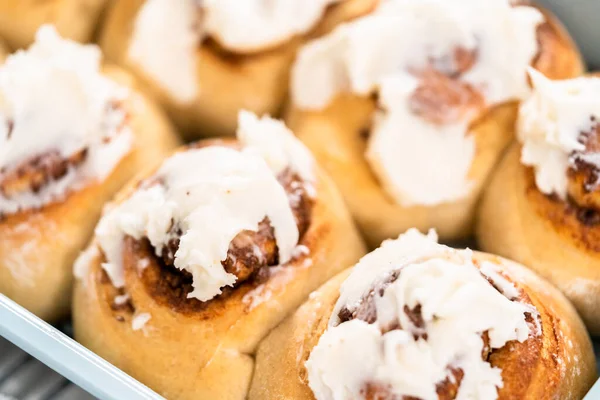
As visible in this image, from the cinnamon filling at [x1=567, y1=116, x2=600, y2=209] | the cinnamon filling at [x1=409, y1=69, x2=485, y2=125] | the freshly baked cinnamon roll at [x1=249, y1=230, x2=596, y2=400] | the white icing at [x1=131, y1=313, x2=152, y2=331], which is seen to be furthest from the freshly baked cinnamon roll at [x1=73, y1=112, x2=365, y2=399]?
the cinnamon filling at [x1=567, y1=116, x2=600, y2=209]

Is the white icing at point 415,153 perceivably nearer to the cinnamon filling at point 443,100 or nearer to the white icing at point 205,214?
the cinnamon filling at point 443,100

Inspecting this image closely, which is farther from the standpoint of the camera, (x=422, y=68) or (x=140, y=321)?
(x=422, y=68)

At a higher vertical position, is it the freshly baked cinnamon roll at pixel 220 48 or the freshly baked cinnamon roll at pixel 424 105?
the freshly baked cinnamon roll at pixel 220 48

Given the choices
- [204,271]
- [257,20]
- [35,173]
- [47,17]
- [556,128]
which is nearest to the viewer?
[204,271]

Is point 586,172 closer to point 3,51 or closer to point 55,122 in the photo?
point 55,122

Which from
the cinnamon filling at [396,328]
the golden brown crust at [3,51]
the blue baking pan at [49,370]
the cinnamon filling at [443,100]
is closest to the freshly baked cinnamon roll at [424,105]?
the cinnamon filling at [443,100]

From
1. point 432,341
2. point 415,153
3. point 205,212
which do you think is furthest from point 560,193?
point 205,212

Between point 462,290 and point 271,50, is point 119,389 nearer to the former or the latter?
point 462,290

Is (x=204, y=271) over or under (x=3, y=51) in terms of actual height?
under
